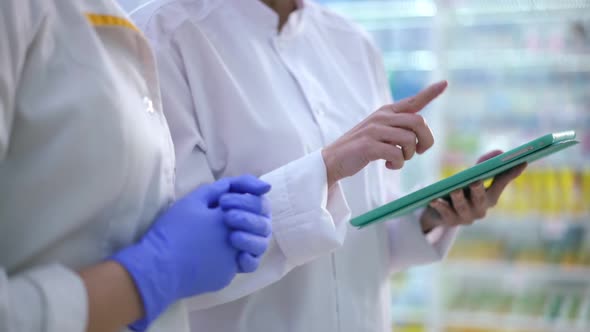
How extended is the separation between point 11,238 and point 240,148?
1.72 ft

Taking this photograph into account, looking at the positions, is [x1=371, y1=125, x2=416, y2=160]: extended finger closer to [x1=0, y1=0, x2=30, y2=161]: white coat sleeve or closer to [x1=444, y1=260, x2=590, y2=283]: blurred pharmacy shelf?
[x1=0, y1=0, x2=30, y2=161]: white coat sleeve

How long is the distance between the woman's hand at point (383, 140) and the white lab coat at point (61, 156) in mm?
375

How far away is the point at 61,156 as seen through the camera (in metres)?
0.75

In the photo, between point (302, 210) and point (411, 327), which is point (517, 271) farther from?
point (302, 210)

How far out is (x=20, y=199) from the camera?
2.44 ft

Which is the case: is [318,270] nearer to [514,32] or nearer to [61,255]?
[61,255]

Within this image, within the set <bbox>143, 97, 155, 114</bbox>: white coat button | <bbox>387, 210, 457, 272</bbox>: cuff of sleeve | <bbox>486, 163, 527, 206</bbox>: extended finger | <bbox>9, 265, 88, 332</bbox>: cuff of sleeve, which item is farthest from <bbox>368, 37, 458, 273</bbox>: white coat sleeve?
<bbox>9, 265, 88, 332</bbox>: cuff of sleeve

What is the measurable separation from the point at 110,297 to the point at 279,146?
553 millimetres

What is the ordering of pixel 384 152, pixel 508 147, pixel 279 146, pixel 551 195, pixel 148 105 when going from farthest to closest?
pixel 508 147
pixel 551 195
pixel 279 146
pixel 384 152
pixel 148 105

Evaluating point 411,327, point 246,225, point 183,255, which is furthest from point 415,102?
point 411,327

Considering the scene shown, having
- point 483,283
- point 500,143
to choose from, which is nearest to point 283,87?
point 500,143

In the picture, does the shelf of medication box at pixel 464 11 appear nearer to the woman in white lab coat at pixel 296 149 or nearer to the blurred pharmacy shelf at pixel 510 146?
the blurred pharmacy shelf at pixel 510 146

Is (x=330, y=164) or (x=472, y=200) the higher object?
(x=330, y=164)

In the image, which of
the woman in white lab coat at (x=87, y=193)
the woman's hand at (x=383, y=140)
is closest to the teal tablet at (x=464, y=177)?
the woman's hand at (x=383, y=140)
